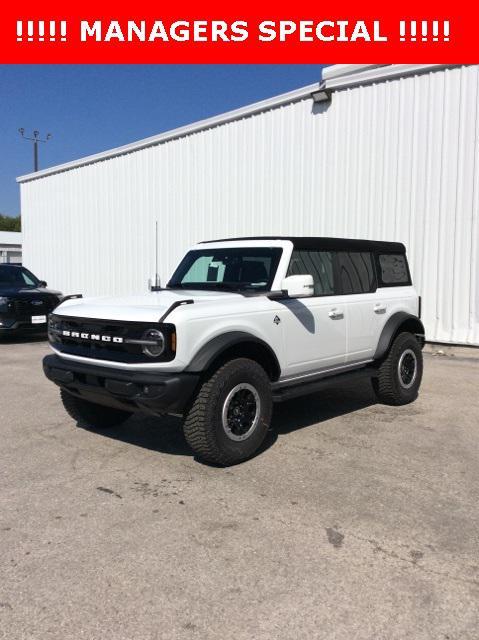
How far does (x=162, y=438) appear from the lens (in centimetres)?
495

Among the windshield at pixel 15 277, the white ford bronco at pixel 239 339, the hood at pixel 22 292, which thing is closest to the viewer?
the white ford bronco at pixel 239 339

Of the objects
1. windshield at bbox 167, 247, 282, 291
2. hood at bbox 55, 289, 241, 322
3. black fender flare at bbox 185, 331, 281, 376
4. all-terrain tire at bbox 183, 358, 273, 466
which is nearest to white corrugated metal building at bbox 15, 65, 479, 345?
windshield at bbox 167, 247, 282, 291

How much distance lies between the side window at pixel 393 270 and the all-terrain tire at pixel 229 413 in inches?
94.0

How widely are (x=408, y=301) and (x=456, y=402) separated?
1254mm

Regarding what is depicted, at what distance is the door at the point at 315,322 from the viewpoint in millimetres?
4777

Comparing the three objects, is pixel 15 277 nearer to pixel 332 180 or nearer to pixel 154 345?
pixel 332 180

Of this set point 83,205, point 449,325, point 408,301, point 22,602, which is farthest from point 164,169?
point 22,602

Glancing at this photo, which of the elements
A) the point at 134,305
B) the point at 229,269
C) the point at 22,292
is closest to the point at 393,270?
the point at 229,269

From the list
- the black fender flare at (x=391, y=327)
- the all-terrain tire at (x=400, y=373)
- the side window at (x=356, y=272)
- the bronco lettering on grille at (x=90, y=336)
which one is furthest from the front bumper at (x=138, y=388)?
the all-terrain tire at (x=400, y=373)

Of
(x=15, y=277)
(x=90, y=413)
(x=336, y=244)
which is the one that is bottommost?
(x=90, y=413)

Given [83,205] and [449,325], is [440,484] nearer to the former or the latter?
[449,325]

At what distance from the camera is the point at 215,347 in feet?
13.3

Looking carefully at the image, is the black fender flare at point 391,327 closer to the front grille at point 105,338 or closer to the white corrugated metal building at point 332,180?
the front grille at point 105,338

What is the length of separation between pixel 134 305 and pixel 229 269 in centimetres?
125
